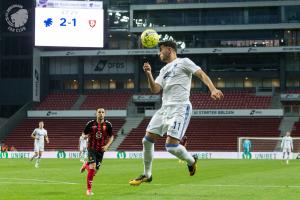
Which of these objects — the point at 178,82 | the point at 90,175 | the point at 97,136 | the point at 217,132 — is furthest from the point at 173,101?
the point at 217,132

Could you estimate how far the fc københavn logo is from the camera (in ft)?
253

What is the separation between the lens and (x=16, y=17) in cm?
7706

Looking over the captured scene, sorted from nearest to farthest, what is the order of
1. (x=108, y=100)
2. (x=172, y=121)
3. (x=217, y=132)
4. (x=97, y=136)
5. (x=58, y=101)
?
(x=172, y=121) < (x=97, y=136) < (x=217, y=132) < (x=108, y=100) < (x=58, y=101)

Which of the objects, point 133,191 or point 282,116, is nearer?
point 133,191

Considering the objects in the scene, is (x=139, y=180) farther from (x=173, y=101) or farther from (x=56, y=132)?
(x=56, y=132)

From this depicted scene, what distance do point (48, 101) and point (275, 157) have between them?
34.9 m

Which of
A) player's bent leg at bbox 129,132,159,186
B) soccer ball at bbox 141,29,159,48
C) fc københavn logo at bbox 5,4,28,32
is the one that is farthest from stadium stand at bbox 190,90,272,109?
soccer ball at bbox 141,29,159,48

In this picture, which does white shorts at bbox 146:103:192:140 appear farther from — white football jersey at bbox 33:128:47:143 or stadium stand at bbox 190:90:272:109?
stadium stand at bbox 190:90:272:109

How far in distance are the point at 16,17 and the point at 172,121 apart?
67.0 meters

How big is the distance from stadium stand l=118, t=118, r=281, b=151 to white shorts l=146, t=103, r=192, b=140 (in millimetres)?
52724

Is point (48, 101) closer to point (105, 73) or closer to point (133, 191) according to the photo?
point (105, 73)

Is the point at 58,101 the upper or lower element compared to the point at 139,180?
lower

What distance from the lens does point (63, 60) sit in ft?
278

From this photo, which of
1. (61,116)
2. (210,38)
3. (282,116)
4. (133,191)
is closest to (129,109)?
(61,116)
